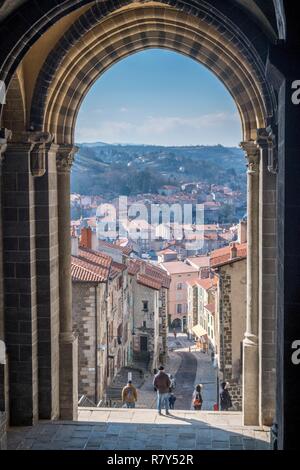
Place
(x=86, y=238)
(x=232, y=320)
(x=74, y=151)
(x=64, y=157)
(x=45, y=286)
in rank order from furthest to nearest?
(x=86, y=238) → (x=232, y=320) → (x=74, y=151) → (x=64, y=157) → (x=45, y=286)

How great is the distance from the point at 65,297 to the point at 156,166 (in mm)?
98315

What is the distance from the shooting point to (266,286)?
40.4 feet

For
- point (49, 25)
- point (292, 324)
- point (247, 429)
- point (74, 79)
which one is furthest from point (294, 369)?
point (74, 79)

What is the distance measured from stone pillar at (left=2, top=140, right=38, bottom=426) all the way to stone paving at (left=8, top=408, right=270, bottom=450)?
80 centimetres

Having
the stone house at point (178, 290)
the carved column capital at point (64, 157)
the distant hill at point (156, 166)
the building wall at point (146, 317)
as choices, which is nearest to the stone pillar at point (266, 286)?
the carved column capital at point (64, 157)

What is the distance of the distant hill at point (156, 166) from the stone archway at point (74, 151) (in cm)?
7692

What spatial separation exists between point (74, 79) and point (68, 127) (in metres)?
1.00

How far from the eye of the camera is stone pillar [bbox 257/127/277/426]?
12180 millimetres

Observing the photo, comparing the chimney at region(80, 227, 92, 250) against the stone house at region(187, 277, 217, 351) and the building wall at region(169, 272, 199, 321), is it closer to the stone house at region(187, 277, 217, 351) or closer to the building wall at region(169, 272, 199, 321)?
the stone house at region(187, 277, 217, 351)

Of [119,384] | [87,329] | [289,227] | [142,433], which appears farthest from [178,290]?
[289,227]

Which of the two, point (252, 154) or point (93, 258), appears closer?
point (252, 154)

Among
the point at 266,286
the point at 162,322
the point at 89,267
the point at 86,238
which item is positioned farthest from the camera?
the point at 162,322

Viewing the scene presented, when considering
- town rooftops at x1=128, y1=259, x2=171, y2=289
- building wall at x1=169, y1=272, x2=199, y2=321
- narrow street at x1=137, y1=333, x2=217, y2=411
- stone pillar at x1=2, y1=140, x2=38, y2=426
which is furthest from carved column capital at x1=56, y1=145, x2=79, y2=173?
building wall at x1=169, y1=272, x2=199, y2=321

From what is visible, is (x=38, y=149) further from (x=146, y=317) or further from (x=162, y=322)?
(x=162, y=322)
